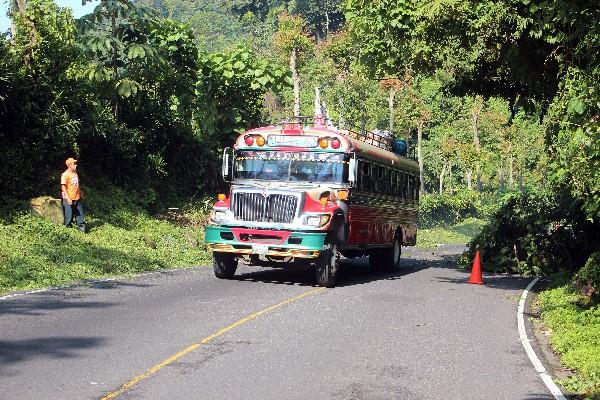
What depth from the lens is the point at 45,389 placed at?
7863mm

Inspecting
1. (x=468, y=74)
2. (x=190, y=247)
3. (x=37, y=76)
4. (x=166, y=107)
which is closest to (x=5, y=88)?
(x=37, y=76)

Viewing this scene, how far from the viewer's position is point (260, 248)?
17266 mm

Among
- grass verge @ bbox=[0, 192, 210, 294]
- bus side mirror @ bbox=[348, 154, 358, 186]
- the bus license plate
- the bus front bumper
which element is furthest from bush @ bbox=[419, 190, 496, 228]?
the bus license plate

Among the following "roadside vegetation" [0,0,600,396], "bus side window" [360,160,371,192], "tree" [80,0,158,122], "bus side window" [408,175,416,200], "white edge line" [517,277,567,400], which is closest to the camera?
"white edge line" [517,277,567,400]

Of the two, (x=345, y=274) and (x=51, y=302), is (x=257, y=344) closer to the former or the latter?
(x=51, y=302)

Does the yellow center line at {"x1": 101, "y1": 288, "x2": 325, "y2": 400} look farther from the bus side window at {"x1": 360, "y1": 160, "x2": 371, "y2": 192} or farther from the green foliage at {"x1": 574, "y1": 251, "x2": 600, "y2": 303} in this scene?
the green foliage at {"x1": 574, "y1": 251, "x2": 600, "y2": 303}

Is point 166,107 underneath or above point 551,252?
above

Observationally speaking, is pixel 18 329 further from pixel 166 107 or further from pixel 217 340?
pixel 166 107

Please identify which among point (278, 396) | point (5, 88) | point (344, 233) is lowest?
point (278, 396)

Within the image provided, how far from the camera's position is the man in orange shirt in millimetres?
→ 22531

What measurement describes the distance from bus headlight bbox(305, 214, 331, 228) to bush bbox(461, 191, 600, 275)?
322 inches

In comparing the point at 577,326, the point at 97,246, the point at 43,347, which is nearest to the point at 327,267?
the point at 577,326

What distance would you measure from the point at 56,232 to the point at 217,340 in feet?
38.6

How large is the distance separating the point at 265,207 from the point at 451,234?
118 ft
